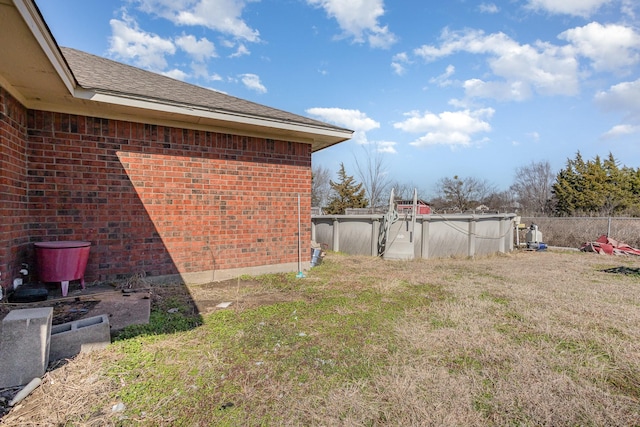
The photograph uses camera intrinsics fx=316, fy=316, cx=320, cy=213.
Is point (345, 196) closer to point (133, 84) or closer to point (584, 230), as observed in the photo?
point (584, 230)

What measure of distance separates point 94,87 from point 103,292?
2.89m

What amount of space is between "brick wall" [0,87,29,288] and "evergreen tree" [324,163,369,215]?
71.2ft

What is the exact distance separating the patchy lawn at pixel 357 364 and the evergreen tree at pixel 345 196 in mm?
20548

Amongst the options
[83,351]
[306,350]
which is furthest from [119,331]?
[306,350]

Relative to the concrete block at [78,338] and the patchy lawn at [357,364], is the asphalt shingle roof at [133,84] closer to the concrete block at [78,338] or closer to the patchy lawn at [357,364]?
the patchy lawn at [357,364]

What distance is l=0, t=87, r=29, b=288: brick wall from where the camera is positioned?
12.4ft

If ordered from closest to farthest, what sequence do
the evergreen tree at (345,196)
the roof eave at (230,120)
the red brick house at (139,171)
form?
the red brick house at (139,171), the roof eave at (230,120), the evergreen tree at (345,196)

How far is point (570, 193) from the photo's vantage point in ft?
79.6

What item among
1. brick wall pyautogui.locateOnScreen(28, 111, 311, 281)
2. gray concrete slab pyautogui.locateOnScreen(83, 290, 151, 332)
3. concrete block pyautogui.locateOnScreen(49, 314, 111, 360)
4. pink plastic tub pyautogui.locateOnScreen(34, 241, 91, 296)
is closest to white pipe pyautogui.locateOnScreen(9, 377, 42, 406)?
concrete block pyautogui.locateOnScreen(49, 314, 111, 360)

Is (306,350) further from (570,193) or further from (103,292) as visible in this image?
(570,193)

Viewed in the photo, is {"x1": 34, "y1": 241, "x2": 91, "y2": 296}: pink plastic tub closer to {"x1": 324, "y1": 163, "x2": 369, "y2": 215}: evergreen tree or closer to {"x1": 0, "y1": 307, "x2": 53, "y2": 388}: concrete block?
{"x1": 0, "y1": 307, "x2": 53, "y2": 388}: concrete block

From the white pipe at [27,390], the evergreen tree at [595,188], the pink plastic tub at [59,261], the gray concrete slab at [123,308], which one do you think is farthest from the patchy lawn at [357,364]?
the evergreen tree at [595,188]

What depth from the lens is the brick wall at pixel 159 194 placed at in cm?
473

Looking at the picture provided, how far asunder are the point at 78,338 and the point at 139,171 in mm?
3163
